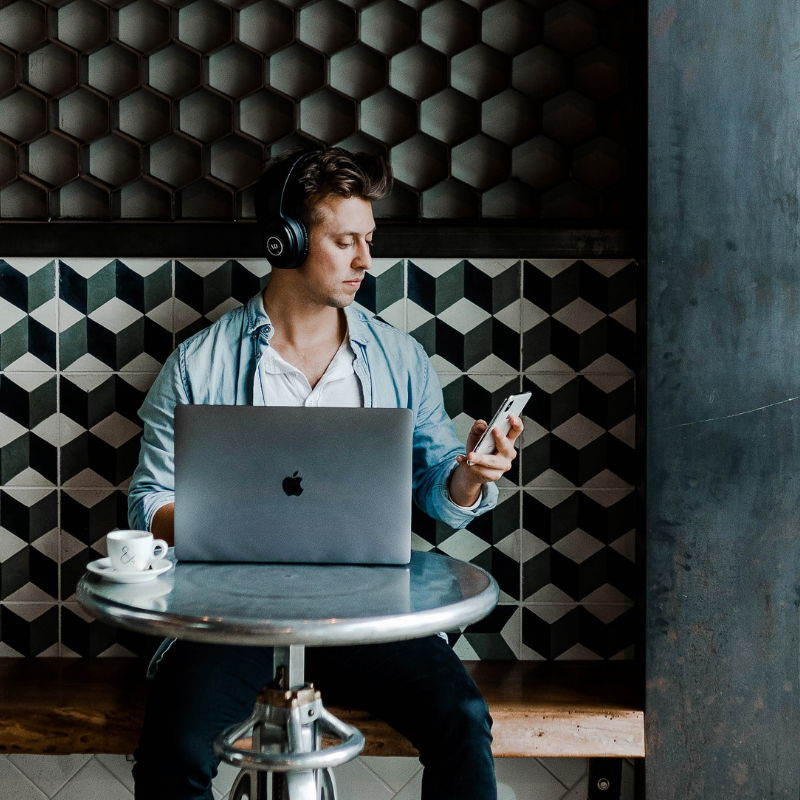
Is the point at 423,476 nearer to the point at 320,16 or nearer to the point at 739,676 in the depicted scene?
the point at 739,676

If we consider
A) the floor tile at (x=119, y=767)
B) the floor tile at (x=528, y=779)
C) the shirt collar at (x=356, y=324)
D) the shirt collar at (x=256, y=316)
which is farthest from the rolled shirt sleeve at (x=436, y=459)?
the floor tile at (x=119, y=767)

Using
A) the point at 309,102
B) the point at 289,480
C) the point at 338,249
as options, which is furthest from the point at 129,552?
the point at 309,102

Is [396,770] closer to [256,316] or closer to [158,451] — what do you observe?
[158,451]

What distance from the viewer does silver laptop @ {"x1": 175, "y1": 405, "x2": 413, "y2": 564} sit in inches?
51.7

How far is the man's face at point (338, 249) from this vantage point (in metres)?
1.80

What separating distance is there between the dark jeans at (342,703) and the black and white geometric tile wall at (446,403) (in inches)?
23.1

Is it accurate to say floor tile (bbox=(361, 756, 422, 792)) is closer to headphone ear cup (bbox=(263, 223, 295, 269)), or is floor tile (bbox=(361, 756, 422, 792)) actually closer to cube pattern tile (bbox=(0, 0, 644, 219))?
headphone ear cup (bbox=(263, 223, 295, 269))

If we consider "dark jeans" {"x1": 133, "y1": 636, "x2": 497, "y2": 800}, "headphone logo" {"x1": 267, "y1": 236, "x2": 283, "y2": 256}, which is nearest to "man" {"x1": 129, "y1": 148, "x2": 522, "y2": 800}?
"dark jeans" {"x1": 133, "y1": 636, "x2": 497, "y2": 800}

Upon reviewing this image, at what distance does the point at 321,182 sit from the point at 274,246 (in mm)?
194

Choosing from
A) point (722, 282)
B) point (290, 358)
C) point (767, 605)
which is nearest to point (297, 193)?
point (290, 358)

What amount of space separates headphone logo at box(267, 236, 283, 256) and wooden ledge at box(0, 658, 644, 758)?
1.02m

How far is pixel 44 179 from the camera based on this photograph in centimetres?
219

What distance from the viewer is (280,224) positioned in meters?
1.72

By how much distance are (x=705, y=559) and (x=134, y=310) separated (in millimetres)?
1607
